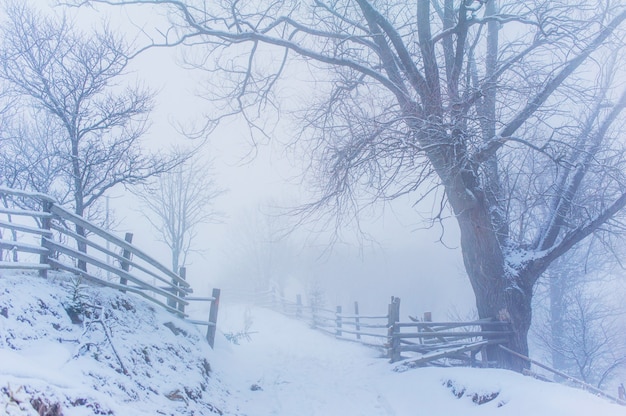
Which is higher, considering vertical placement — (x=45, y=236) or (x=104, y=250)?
(x=45, y=236)

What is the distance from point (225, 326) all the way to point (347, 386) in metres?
13.3

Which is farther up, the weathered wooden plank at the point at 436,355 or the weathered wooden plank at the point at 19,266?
the weathered wooden plank at the point at 19,266

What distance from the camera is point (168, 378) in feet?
21.0

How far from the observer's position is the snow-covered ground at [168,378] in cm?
398

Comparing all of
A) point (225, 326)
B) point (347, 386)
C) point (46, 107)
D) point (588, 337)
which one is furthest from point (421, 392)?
point (588, 337)

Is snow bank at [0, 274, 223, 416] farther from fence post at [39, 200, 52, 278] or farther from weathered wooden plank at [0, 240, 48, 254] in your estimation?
weathered wooden plank at [0, 240, 48, 254]

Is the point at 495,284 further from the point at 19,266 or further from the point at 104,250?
the point at 19,266

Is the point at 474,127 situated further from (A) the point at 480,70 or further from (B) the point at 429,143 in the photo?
(A) the point at 480,70

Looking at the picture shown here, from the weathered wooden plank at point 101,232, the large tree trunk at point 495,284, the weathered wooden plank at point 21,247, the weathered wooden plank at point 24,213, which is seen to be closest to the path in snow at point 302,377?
the weathered wooden plank at point 101,232

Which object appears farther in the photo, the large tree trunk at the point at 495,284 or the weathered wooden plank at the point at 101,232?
the large tree trunk at the point at 495,284

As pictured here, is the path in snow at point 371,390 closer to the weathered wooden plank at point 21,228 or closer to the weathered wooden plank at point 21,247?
the weathered wooden plank at point 21,247

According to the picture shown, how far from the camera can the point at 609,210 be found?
8812 millimetres

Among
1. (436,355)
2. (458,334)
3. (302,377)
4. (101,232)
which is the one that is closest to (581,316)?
(458,334)

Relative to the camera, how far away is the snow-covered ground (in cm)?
398
